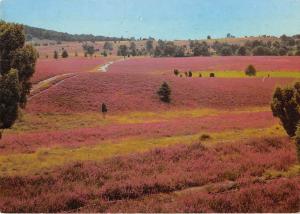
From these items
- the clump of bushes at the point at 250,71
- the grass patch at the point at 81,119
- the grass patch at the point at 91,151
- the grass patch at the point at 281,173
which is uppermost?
the grass patch at the point at 281,173

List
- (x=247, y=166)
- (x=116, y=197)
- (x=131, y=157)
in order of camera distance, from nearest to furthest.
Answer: (x=116, y=197) → (x=247, y=166) → (x=131, y=157)

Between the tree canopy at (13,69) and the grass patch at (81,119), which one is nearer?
the tree canopy at (13,69)

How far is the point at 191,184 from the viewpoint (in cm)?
1992

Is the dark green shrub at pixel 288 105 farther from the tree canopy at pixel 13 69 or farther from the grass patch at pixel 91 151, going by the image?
the tree canopy at pixel 13 69

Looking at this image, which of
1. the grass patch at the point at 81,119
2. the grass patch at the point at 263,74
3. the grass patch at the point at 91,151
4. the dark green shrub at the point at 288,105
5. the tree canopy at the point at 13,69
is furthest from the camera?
the grass patch at the point at 263,74

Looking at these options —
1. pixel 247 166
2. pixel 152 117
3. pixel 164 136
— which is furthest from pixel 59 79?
pixel 247 166

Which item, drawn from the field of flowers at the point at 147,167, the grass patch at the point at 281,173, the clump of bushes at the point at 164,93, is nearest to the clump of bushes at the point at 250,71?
the clump of bushes at the point at 164,93

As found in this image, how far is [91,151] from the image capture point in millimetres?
28969

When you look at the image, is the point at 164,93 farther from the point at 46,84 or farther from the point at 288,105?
the point at 288,105

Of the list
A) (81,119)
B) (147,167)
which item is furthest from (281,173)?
(81,119)

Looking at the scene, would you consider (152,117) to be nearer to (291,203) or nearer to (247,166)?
(247,166)

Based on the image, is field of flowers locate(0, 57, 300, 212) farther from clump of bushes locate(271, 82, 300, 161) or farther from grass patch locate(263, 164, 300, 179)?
clump of bushes locate(271, 82, 300, 161)

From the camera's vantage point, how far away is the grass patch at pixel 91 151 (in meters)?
24.5

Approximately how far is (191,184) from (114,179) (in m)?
3.80
